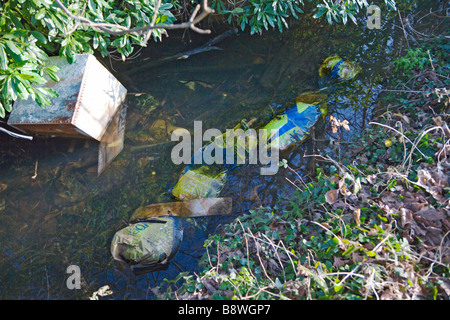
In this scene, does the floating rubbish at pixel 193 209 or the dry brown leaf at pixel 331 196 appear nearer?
the dry brown leaf at pixel 331 196

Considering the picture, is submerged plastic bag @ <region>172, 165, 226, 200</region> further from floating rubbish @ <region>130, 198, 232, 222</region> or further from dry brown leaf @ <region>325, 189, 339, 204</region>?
dry brown leaf @ <region>325, 189, 339, 204</region>

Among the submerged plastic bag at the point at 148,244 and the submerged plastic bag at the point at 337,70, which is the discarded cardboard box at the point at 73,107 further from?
the submerged plastic bag at the point at 337,70

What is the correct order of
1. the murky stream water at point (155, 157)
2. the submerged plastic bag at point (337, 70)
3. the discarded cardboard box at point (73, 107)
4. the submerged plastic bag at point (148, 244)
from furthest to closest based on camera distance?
the submerged plastic bag at point (337, 70) → the discarded cardboard box at point (73, 107) → the murky stream water at point (155, 157) → the submerged plastic bag at point (148, 244)

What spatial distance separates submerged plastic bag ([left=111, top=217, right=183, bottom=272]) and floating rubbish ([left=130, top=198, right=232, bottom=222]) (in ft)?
0.47

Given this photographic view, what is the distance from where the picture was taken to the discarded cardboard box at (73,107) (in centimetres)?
273

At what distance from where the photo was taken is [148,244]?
224cm

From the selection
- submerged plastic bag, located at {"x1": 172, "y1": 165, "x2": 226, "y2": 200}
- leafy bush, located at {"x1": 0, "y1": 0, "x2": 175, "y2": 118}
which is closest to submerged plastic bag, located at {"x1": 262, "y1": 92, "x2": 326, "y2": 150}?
submerged plastic bag, located at {"x1": 172, "y1": 165, "x2": 226, "y2": 200}

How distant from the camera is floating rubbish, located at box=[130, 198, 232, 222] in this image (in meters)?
2.53

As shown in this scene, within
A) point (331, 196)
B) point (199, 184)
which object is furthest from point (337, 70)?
point (199, 184)

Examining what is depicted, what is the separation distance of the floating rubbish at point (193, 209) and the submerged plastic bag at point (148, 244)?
0.14 m

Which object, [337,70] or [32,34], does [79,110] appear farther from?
[337,70]

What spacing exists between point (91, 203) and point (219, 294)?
1.63m

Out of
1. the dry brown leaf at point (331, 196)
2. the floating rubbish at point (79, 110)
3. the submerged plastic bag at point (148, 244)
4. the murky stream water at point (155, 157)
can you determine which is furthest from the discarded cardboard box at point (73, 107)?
the dry brown leaf at point (331, 196)
